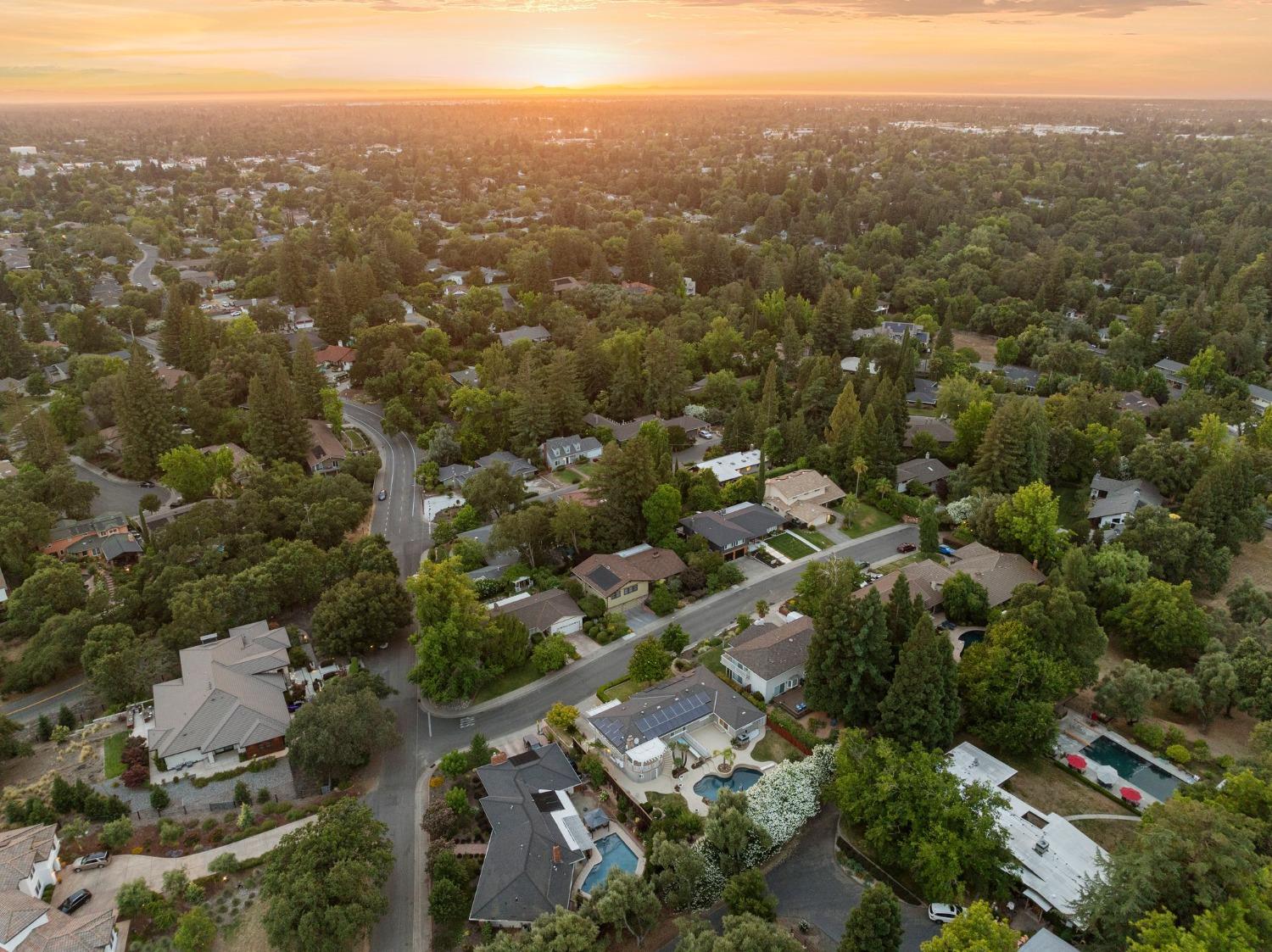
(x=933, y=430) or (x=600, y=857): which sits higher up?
(x=933, y=430)

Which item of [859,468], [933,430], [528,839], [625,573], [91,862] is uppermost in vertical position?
[859,468]

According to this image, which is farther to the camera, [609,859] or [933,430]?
[933,430]

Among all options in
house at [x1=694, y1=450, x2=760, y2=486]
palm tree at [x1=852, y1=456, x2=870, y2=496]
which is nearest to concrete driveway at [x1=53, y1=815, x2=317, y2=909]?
house at [x1=694, y1=450, x2=760, y2=486]

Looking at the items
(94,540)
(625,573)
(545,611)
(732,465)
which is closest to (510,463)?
(732,465)

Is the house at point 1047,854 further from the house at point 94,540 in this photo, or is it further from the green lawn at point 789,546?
the house at point 94,540

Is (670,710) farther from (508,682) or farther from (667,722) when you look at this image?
(508,682)

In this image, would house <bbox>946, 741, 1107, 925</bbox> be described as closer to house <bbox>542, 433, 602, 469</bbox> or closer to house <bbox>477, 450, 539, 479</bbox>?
house <bbox>477, 450, 539, 479</bbox>

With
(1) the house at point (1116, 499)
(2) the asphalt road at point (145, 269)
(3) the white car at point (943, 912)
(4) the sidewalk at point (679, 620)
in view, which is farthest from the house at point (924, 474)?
(2) the asphalt road at point (145, 269)
